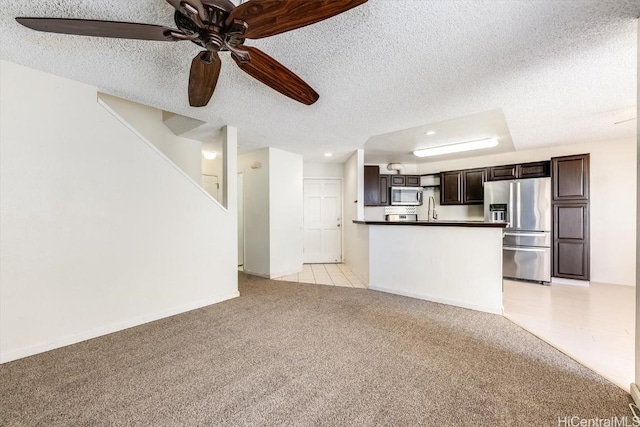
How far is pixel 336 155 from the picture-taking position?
508 cm

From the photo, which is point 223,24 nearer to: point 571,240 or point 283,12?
point 283,12

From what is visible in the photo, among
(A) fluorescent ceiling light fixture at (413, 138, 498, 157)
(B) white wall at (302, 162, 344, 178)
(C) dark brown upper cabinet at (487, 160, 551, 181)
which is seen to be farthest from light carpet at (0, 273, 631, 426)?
(B) white wall at (302, 162, 344, 178)

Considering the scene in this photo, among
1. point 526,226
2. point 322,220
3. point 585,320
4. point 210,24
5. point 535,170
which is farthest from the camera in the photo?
point 322,220

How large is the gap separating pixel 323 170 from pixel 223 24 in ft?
15.3

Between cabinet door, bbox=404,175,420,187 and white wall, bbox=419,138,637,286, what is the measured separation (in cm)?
247

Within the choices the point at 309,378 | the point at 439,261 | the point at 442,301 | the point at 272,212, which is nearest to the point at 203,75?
the point at 309,378

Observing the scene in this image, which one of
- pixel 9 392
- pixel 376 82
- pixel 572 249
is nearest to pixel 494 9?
pixel 376 82

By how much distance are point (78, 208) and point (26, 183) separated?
1.19ft

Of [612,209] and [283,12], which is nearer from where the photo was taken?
[283,12]

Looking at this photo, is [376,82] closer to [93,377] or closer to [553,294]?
[93,377]

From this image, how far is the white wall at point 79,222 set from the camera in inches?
78.3

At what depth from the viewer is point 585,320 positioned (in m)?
2.67

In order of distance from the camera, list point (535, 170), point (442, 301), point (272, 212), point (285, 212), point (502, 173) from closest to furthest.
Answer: point (442, 301) < point (535, 170) < point (272, 212) < point (502, 173) < point (285, 212)

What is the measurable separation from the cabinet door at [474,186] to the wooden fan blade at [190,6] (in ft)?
16.9
